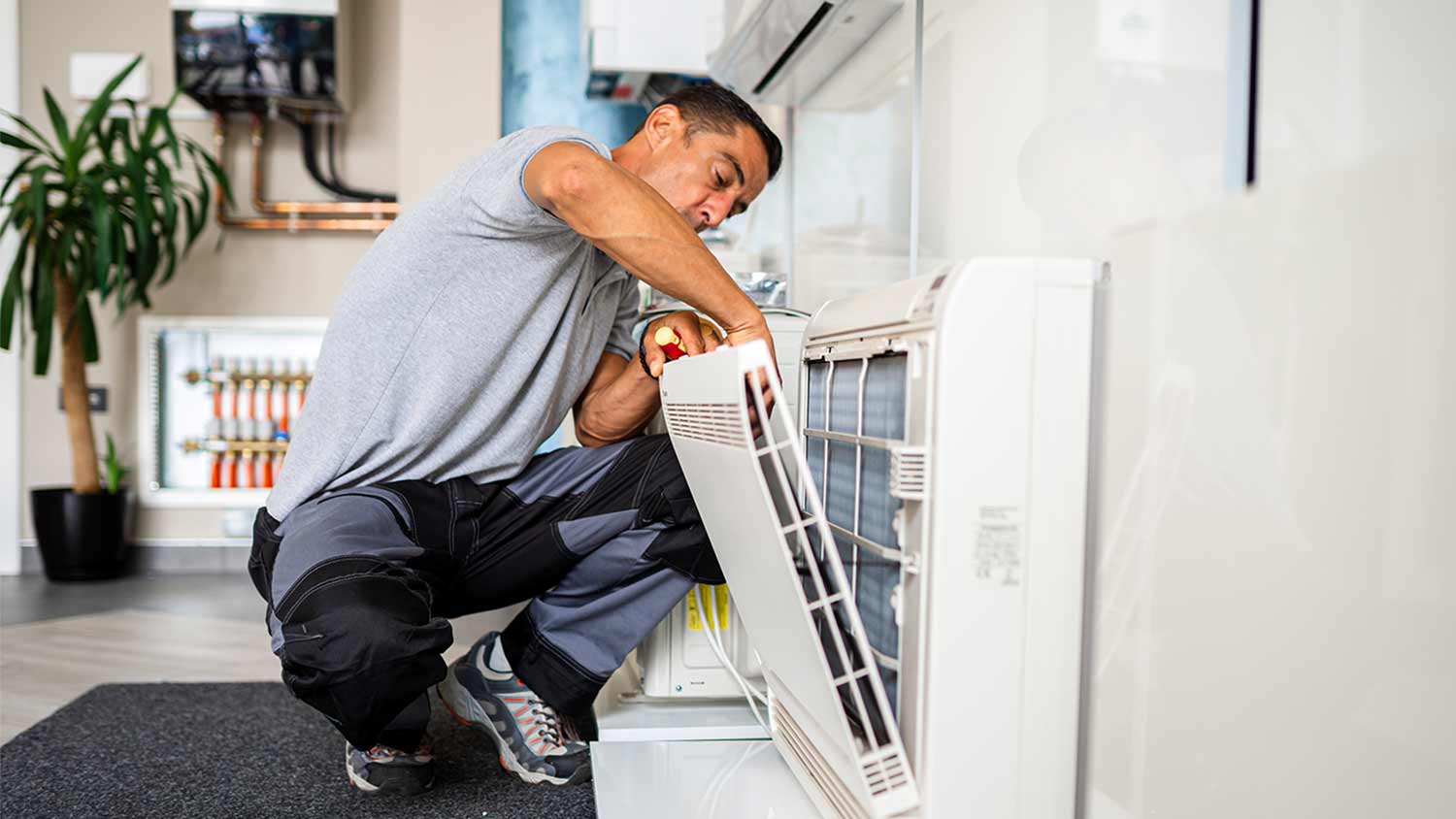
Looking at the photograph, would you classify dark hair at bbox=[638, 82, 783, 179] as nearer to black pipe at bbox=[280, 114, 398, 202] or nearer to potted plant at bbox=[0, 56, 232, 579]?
potted plant at bbox=[0, 56, 232, 579]

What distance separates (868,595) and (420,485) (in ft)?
2.26

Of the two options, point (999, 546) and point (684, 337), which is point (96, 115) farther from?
point (999, 546)

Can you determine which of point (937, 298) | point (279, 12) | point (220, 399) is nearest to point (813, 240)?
point (937, 298)

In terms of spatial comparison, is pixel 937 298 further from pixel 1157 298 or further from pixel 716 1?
pixel 716 1

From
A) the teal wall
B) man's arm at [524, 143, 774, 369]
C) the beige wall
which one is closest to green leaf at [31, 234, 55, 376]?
the beige wall

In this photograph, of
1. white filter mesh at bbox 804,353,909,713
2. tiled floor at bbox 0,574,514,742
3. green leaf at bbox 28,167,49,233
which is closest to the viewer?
white filter mesh at bbox 804,353,909,713

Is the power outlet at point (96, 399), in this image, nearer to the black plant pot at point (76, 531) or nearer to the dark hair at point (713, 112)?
the black plant pot at point (76, 531)

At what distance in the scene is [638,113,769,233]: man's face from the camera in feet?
4.73

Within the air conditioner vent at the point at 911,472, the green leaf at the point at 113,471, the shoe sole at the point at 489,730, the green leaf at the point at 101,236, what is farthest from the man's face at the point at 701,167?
the green leaf at the point at 113,471

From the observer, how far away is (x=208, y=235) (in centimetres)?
377

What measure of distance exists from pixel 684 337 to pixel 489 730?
65 centimetres

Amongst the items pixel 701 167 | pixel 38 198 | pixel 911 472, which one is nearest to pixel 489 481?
pixel 701 167

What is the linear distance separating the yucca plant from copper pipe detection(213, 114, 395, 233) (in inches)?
9.0

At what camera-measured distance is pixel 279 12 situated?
11.2 ft
